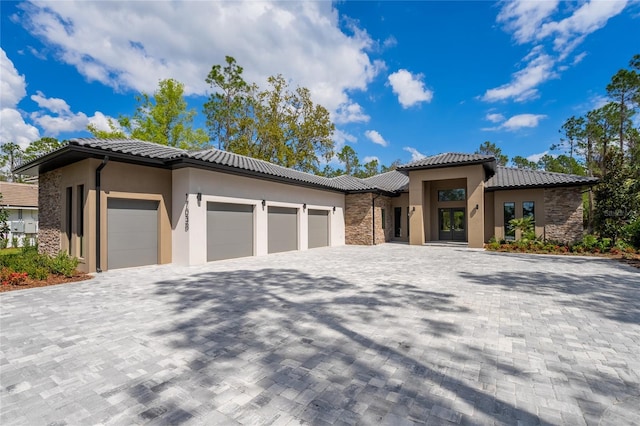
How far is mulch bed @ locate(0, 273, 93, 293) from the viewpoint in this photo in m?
6.77

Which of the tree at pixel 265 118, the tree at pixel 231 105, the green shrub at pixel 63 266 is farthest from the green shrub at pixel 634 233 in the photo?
the tree at pixel 231 105

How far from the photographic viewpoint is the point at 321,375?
2.96 metres

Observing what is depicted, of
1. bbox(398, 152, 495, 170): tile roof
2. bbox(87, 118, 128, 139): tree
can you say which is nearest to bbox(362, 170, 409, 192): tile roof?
bbox(398, 152, 495, 170): tile roof

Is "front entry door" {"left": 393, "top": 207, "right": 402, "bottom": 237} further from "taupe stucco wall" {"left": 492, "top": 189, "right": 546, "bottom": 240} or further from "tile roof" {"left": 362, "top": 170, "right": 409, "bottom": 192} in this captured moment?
"taupe stucco wall" {"left": 492, "top": 189, "right": 546, "bottom": 240}

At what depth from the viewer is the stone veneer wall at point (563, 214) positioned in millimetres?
15281

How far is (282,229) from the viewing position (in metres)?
13.9

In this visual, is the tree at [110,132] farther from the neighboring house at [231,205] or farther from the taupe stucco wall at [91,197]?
the taupe stucco wall at [91,197]

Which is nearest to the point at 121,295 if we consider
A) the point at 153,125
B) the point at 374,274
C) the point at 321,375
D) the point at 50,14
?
the point at 321,375

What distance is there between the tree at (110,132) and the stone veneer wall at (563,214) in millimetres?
32502

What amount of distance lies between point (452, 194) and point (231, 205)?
15.4m

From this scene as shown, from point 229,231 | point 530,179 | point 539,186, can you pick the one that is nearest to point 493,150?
point 530,179

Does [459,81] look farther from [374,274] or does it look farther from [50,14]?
[50,14]

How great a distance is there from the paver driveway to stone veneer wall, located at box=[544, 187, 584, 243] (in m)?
10.4

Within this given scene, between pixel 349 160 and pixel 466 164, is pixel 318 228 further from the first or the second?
pixel 349 160
